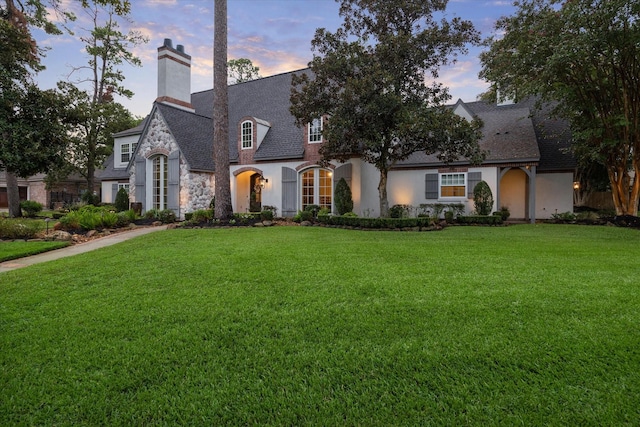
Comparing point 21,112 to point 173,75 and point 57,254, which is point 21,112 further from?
point 173,75

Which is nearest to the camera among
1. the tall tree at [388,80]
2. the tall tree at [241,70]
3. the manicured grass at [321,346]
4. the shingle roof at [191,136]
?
the manicured grass at [321,346]

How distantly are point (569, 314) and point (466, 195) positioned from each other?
37.9 ft

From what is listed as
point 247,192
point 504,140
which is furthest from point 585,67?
point 247,192

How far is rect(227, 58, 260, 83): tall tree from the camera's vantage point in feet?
93.6

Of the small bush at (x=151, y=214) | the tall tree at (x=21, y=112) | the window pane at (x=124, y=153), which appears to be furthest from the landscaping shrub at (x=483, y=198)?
the window pane at (x=124, y=153)

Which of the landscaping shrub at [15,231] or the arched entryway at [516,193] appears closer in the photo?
the landscaping shrub at [15,231]

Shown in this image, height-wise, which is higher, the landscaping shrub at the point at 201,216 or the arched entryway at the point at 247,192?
the arched entryway at the point at 247,192

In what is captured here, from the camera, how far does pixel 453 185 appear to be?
549 inches

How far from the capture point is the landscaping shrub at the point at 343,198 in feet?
42.0

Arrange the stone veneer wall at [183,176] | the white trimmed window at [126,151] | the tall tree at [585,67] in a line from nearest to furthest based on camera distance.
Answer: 1. the tall tree at [585,67]
2. the stone veneer wall at [183,176]
3. the white trimmed window at [126,151]

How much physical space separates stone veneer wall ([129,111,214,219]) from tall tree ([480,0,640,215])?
1333 centimetres

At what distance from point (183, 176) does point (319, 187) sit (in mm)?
6308

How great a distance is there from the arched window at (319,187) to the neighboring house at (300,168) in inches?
1.8

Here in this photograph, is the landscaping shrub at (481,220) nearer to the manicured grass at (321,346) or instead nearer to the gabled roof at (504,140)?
the gabled roof at (504,140)
